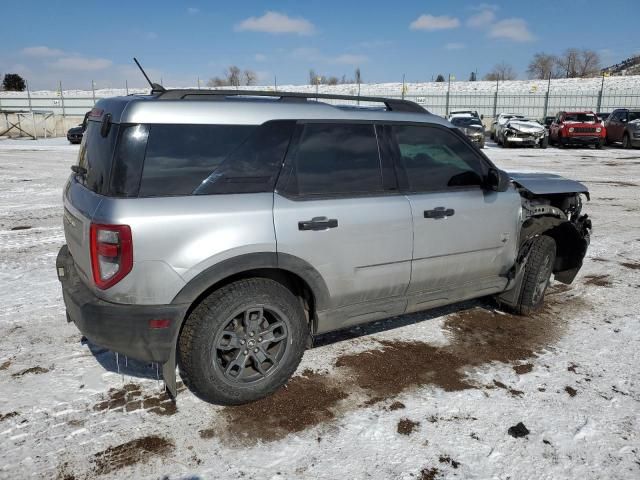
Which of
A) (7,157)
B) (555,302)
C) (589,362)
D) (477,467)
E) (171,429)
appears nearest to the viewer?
(477,467)

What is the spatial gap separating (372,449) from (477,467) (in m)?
0.55

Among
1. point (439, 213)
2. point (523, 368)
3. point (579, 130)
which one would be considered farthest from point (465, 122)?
point (523, 368)

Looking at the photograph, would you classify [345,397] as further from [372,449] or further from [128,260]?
[128,260]

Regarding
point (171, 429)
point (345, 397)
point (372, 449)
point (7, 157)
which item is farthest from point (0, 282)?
point (7, 157)

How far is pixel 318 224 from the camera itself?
309 cm

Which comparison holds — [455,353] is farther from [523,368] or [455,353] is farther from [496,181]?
[496,181]

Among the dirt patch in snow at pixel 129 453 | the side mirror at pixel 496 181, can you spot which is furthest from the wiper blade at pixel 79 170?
the side mirror at pixel 496 181

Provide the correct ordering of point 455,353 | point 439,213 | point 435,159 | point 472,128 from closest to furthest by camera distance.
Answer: point 439,213 → point 435,159 → point 455,353 → point 472,128

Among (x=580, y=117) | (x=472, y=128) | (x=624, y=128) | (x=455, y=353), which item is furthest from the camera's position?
(x=580, y=117)

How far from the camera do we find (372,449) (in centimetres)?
272

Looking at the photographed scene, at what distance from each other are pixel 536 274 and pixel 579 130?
2153 cm

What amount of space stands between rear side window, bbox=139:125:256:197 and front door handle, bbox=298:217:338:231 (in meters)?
0.62

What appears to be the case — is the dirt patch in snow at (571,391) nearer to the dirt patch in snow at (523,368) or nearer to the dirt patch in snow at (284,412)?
the dirt patch in snow at (523,368)

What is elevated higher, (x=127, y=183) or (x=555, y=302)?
(x=127, y=183)
